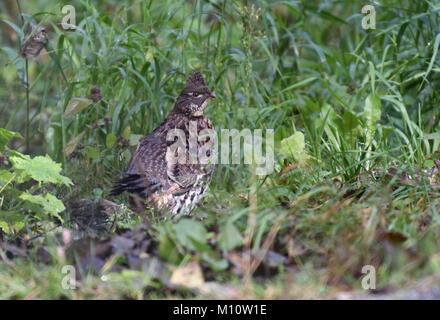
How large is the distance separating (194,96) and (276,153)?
2.52ft

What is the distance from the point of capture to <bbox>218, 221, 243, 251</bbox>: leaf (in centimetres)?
313

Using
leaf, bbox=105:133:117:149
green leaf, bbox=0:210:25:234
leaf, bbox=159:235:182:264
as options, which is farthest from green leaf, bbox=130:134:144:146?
leaf, bbox=159:235:182:264

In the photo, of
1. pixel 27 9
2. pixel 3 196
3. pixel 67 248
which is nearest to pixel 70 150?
pixel 3 196

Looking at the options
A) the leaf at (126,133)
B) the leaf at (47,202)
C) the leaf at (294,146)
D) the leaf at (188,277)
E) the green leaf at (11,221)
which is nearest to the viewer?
the leaf at (188,277)

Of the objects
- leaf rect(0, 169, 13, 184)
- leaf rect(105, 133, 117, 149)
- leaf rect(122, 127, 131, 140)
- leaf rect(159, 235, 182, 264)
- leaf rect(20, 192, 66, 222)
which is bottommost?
leaf rect(159, 235, 182, 264)

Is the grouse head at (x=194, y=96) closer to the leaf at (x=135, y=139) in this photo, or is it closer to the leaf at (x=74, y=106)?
the leaf at (x=135, y=139)

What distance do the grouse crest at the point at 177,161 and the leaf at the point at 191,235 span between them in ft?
4.28

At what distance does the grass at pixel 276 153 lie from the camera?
10.0ft

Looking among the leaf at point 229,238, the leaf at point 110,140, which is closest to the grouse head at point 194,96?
the leaf at point 110,140

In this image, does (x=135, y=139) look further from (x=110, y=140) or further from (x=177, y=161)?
(x=177, y=161)

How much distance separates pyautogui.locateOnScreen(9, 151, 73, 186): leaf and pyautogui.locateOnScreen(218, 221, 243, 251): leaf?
1.18m

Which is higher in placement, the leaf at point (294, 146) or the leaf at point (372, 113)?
the leaf at point (372, 113)

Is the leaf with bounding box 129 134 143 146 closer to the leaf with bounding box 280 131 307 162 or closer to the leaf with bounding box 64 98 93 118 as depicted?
the leaf with bounding box 64 98 93 118

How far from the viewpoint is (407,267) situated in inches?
117
